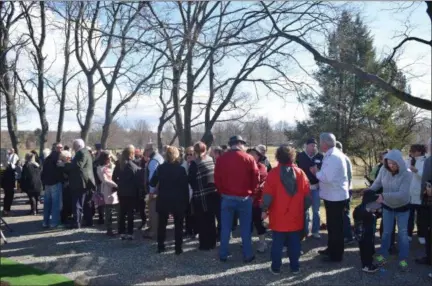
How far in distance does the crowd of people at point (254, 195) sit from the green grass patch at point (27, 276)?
1.79m

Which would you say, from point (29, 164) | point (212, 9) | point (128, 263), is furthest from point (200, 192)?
point (212, 9)

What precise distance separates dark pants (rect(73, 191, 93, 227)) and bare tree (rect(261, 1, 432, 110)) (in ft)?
24.0

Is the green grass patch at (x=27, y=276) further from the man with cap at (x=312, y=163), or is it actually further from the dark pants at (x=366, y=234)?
the man with cap at (x=312, y=163)

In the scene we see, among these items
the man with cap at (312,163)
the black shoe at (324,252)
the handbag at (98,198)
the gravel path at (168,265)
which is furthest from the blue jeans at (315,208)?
the handbag at (98,198)

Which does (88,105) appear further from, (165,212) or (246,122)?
(165,212)

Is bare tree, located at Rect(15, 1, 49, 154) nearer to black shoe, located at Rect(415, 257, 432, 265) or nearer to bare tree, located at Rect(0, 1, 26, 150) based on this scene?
bare tree, located at Rect(0, 1, 26, 150)

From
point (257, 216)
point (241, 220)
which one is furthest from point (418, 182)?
point (241, 220)

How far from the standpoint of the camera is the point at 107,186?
8.60 m

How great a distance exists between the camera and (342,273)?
5.99 m

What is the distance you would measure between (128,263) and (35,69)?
14556 mm

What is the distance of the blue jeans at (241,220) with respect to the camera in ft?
21.6

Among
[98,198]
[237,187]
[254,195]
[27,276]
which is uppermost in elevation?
[237,187]

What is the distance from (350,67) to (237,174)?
7.33 metres

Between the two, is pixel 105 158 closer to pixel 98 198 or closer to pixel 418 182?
pixel 98 198
